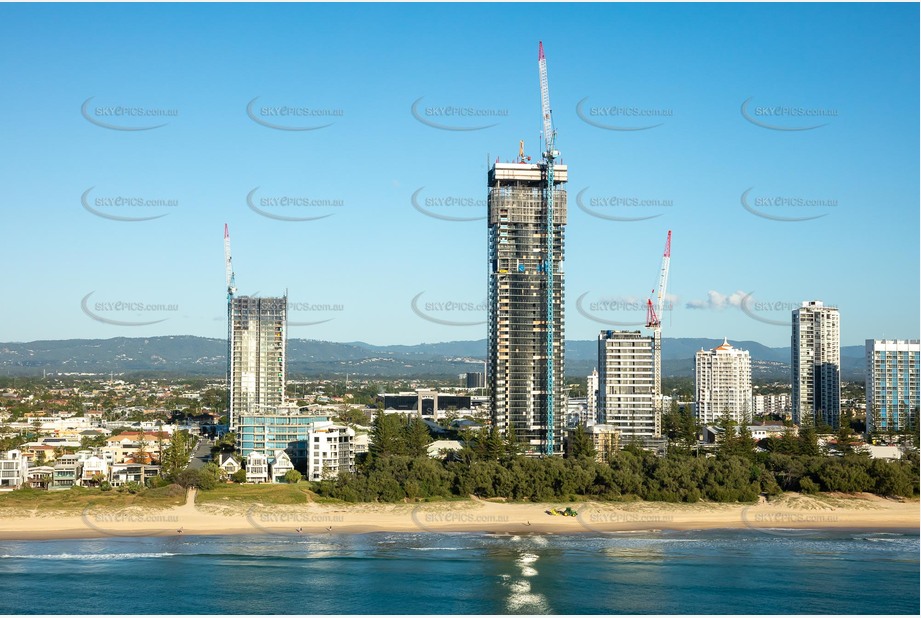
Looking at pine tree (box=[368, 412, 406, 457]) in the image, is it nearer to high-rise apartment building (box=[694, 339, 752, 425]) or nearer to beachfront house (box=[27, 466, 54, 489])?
beachfront house (box=[27, 466, 54, 489])

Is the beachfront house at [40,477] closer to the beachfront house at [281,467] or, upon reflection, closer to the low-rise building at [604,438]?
the beachfront house at [281,467]

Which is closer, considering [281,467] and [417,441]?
[281,467]

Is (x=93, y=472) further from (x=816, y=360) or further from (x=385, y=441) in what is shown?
(x=816, y=360)

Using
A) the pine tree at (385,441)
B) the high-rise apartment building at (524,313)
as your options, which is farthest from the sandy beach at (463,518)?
the high-rise apartment building at (524,313)

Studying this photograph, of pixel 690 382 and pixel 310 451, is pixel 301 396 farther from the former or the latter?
pixel 310 451

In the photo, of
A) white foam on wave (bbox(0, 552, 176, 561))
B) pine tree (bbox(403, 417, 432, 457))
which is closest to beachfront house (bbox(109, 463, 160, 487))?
pine tree (bbox(403, 417, 432, 457))

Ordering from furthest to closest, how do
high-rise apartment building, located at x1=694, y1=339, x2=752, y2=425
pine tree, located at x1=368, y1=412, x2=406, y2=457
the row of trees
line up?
high-rise apartment building, located at x1=694, y1=339, x2=752, y2=425 < pine tree, located at x1=368, y1=412, x2=406, y2=457 < the row of trees

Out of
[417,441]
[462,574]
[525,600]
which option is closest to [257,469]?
[417,441]
